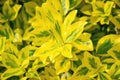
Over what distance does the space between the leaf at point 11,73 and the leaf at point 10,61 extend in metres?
0.03

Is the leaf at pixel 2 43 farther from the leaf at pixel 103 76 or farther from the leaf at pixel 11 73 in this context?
the leaf at pixel 103 76

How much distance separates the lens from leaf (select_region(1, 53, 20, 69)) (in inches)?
47.0

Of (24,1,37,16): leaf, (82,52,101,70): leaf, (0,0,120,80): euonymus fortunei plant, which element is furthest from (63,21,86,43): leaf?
(24,1,37,16): leaf

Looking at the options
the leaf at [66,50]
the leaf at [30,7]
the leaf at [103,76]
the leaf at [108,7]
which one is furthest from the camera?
the leaf at [30,7]

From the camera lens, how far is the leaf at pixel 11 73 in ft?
3.84

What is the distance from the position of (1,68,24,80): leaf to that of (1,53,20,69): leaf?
0.03m

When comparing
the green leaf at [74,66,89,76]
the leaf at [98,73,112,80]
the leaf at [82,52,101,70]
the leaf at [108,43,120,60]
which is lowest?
the leaf at [98,73,112,80]

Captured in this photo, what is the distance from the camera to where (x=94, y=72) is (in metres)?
1.16

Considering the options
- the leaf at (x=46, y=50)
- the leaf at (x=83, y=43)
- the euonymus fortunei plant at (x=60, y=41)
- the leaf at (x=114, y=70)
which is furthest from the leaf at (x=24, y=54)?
the leaf at (x=114, y=70)

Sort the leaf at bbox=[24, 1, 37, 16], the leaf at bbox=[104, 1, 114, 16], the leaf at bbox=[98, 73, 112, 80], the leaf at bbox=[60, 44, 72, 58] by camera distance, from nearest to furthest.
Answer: the leaf at bbox=[60, 44, 72, 58]
the leaf at bbox=[98, 73, 112, 80]
the leaf at bbox=[104, 1, 114, 16]
the leaf at bbox=[24, 1, 37, 16]

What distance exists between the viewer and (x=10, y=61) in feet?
3.93

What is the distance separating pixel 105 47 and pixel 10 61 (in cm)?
36

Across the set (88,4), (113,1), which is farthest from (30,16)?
(113,1)

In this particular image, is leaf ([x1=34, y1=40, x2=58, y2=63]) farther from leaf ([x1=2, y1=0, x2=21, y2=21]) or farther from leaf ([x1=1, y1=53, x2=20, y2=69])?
leaf ([x1=2, y1=0, x2=21, y2=21])
